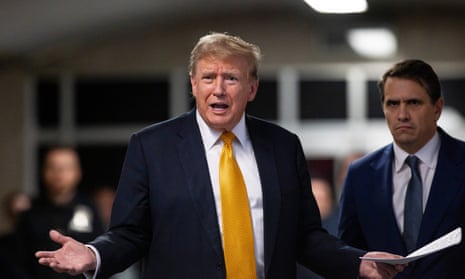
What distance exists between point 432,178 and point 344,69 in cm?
962

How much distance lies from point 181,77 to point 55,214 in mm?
6864

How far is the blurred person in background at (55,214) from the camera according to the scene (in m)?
7.88

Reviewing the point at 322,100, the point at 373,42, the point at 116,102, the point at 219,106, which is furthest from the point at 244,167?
the point at 116,102

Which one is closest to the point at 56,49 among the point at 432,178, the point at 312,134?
the point at 312,134

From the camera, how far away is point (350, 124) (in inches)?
572

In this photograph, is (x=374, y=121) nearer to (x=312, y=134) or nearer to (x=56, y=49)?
(x=312, y=134)

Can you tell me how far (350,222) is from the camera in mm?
5035

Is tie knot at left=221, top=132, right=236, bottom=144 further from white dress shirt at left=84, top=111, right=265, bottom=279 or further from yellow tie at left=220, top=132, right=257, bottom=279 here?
yellow tie at left=220, top=132, right=257, bottom=279

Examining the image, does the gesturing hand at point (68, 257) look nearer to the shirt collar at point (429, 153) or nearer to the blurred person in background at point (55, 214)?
the shirt collar at point (429, 153)

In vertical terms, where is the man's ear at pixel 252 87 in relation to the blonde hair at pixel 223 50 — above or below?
below

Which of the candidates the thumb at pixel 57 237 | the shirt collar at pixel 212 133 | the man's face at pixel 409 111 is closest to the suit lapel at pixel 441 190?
the man's face at pixel 409 111

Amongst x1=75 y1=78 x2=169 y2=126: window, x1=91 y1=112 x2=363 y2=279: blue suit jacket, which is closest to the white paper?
x1=91 y1=112 x2=363 y2=279: blue suit jacket

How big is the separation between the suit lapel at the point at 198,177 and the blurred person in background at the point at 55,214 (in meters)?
3.38

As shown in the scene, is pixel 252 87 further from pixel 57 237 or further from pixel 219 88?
pixel 57 237
